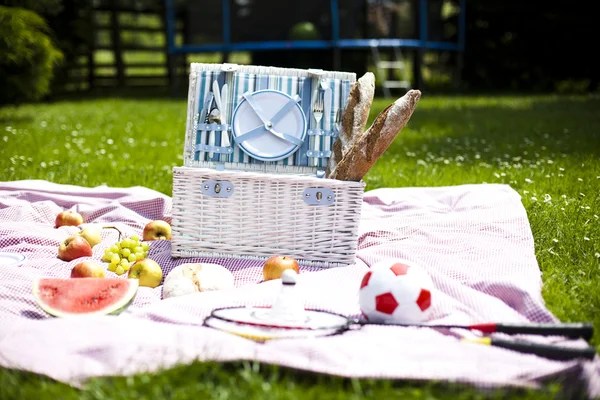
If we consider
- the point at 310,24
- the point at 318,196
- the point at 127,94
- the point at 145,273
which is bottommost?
Result: the point at 127,94

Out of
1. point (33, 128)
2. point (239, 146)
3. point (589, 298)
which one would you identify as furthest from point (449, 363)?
point (33, 128)

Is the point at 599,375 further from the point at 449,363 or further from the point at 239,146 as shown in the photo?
the point at 239,146

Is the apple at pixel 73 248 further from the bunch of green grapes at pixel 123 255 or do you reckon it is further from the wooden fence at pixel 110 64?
the wooden fence at pixel 110 64

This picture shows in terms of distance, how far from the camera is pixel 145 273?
11.4 ft

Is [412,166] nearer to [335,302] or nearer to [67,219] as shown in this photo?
[67,219]

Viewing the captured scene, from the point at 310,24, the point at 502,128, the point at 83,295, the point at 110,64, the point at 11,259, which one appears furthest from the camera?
the point at 110,64

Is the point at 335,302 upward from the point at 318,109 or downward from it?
downward

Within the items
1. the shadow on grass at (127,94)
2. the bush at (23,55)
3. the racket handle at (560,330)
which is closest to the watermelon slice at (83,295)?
the racket handle at (560,330)

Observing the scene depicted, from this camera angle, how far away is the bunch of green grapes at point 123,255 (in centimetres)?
373

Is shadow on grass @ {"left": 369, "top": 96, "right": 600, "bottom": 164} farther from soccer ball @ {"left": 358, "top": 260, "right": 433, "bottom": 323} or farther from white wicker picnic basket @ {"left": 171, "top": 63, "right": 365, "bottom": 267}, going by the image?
soccer ball @ {"left": 358, "top": 260, "right": 433, "bottom": 323}

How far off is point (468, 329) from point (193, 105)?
6.80ft

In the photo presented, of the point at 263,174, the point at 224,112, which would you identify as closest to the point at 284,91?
the point at 224,112

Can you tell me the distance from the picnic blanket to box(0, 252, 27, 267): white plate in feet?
0.14

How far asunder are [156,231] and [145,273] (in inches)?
33.6
